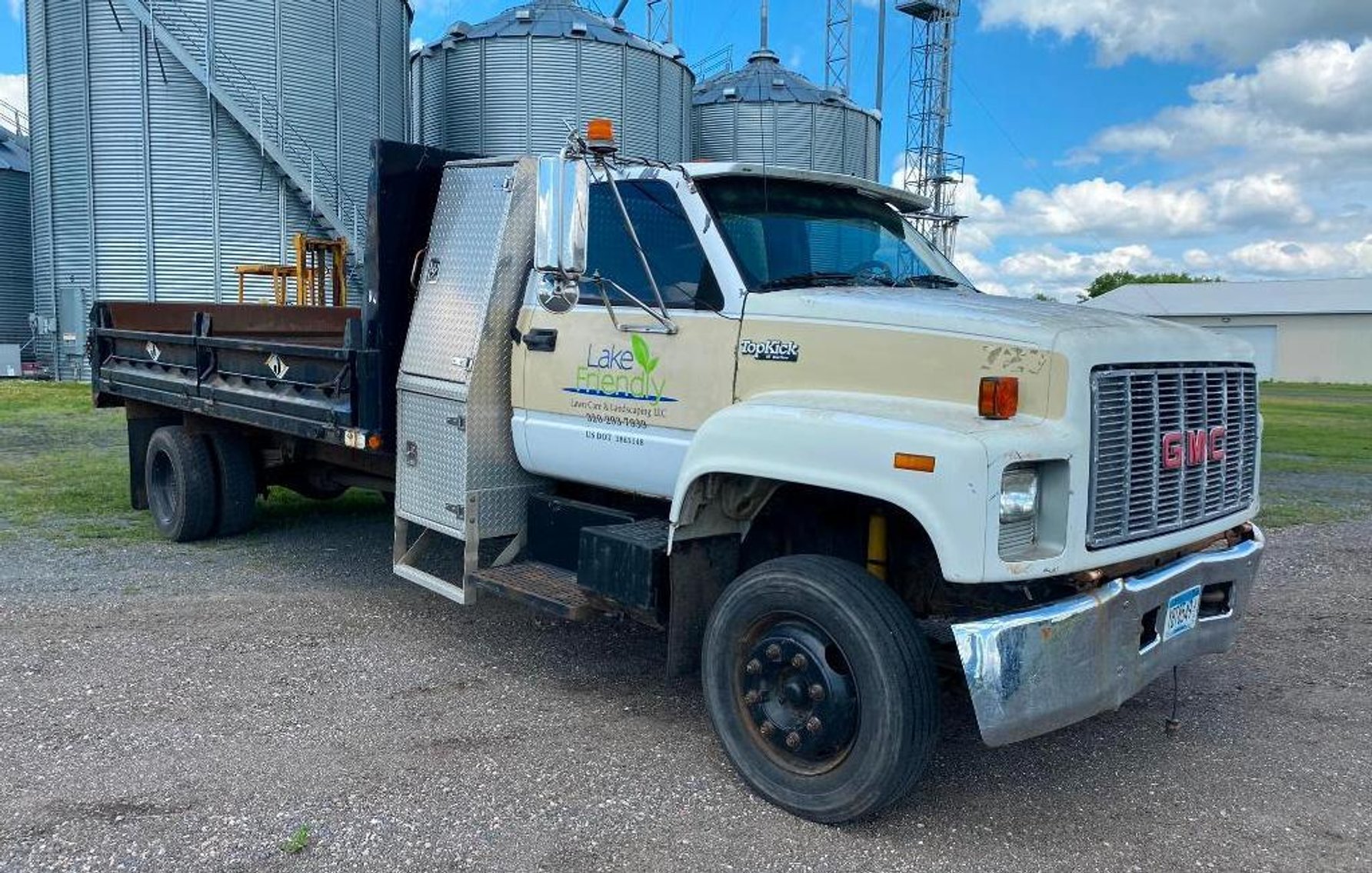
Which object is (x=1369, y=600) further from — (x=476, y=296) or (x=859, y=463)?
(x=476, y=296)

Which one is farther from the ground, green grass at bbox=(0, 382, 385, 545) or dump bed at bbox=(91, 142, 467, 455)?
dump bed at bbox=(91, 142, 467, 455)

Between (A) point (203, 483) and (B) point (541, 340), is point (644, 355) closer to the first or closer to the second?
(B) point (541, 340)

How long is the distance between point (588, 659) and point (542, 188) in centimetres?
265

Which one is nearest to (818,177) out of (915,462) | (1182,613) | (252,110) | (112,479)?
(915,462)

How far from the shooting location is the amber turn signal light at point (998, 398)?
3.71 metres

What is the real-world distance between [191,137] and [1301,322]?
4929 cm

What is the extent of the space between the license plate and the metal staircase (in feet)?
77.3

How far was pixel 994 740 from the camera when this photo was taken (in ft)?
11.8

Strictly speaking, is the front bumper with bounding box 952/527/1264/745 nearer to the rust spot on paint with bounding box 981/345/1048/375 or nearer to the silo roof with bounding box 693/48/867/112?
the rust spot on paint with bounding box 981/345/1048/375

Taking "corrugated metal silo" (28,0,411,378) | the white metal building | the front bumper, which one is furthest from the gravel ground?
the white metal building

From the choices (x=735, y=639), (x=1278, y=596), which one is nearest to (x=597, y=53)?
(x=1278, y=596)

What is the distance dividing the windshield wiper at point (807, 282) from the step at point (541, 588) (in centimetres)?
162

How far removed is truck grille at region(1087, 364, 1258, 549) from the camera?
→ 3.74 metres

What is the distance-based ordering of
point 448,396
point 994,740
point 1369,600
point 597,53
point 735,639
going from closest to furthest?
point 994,740 → point 735,639 → point 448,396 → point 1369,600 → point 597,53
